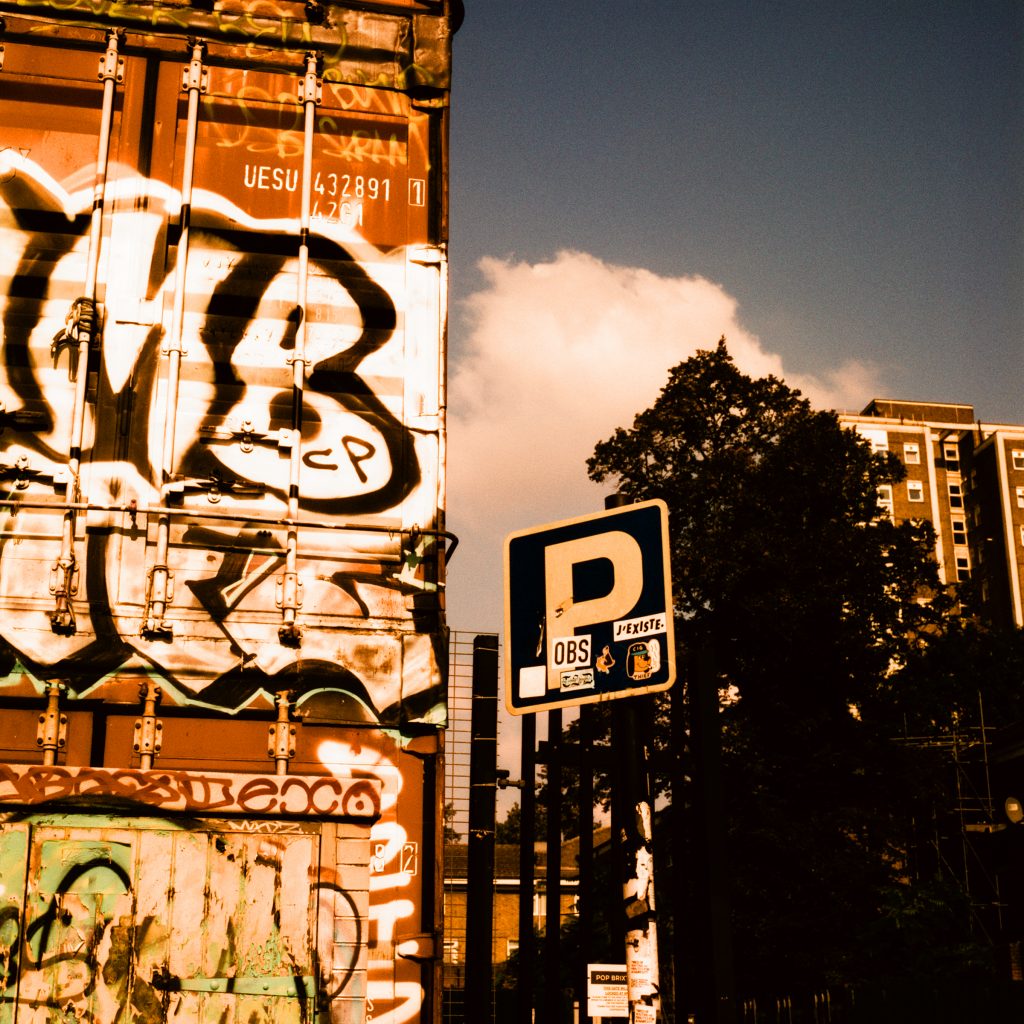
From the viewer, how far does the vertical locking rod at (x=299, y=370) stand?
8.84m

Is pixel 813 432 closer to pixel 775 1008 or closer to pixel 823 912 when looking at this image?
pixel 823 912

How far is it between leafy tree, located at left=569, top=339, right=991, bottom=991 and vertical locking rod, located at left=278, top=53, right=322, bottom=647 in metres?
15.7

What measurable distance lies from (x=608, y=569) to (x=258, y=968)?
357cm

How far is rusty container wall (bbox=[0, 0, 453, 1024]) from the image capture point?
7965 millimetres

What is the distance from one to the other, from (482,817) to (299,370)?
3464 mm

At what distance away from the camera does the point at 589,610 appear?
641cm

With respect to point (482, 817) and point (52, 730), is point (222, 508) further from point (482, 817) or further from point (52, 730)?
point (482, 817)

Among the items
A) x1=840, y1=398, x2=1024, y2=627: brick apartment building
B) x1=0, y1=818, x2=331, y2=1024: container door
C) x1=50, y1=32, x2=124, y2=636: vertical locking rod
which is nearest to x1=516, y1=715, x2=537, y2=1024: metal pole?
x1=0, y1=818, x2=331, y2=1024: container door

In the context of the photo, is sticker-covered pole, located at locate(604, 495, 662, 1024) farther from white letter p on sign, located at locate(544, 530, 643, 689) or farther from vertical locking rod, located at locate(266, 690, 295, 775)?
vertical locking rod, located at locate(266, 690, 295, 775)

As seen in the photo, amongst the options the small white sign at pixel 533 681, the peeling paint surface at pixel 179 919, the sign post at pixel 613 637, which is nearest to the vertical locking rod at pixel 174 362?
the peeling paint surface at pixel 179 919

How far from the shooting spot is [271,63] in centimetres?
1016

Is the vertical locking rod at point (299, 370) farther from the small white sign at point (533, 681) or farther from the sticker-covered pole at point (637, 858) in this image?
the sticker-covered pole at point (637, 858)

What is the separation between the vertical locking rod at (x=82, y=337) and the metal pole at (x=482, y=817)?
2797 mm

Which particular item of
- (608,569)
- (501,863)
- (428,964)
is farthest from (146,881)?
(501,863)
